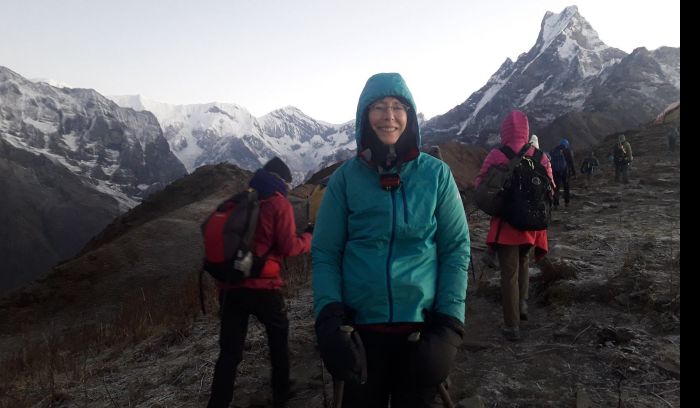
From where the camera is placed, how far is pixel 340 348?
1959 mm

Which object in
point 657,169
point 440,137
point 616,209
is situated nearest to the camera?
point 616,209

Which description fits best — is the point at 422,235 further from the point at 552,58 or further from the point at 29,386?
the point at 552,58

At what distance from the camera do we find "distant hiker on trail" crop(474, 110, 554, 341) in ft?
14.2

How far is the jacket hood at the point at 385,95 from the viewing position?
233 cm

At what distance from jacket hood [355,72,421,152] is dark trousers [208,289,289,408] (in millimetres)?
1765

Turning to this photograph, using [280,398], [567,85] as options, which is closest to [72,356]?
[280,398]

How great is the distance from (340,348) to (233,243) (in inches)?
63.1

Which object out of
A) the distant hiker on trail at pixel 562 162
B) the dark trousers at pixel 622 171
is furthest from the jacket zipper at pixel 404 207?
the dark trousers at pixel 622 171

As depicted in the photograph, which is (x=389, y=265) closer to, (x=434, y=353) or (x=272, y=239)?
(x=434, y=353)

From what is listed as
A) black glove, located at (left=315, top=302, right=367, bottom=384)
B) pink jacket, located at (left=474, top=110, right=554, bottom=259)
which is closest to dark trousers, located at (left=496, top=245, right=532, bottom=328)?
pink jacket, located at (left=474, top=110, right=554, bottom=259)

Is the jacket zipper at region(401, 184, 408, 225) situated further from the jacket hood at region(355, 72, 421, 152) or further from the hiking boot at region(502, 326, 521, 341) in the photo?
the hiking boot at region(502, 326, 521, 341)

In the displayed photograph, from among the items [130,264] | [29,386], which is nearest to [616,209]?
[29,386]
